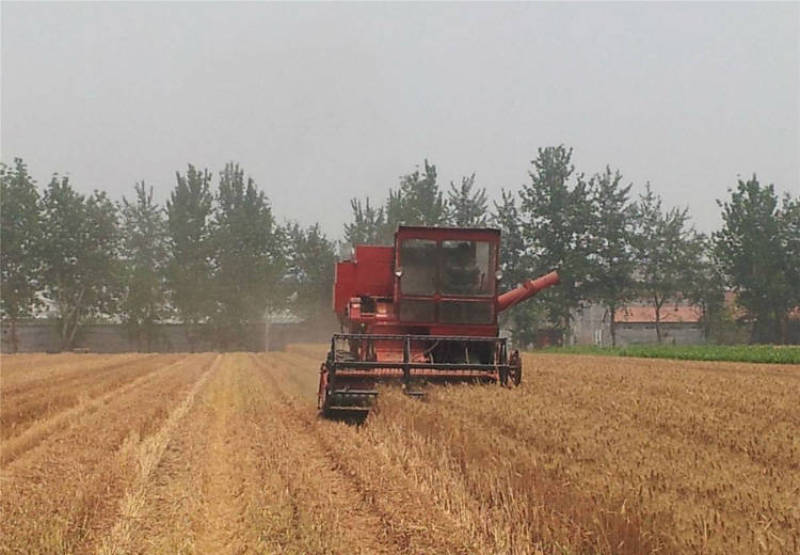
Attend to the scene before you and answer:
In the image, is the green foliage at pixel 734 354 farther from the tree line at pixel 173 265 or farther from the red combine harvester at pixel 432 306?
the tree line at pixel 173 265

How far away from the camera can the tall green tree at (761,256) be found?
50562 mm

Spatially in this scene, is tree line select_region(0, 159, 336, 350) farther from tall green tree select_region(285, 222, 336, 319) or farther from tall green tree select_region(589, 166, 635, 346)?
tall green tree select_region(589, 166, 635, 346)

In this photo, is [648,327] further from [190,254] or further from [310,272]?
[190,254]

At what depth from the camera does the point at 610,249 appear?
4938cm

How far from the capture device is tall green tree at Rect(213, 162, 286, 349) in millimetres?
64125

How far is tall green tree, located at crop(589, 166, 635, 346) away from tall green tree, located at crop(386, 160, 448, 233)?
1188 centimetres

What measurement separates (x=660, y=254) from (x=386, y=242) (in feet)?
65.3

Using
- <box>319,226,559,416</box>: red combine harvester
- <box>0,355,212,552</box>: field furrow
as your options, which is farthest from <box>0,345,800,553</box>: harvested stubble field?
<box>319,226,559,416</box>: red combine harvester

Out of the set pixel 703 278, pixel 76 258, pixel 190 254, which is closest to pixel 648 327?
pixel 703 278

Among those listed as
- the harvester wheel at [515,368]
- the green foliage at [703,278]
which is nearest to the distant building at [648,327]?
the green foliage at [703,278]

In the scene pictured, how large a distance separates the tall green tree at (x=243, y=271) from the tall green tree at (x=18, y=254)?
14.7 metres

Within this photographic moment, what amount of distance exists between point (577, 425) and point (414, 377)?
4941 millimetres

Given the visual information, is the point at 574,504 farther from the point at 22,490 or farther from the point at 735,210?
the point at 735,210

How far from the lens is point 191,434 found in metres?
11.0
